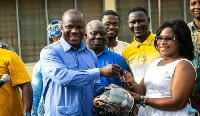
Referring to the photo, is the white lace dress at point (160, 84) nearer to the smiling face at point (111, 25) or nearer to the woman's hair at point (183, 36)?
the woman's hair at point (183, 36)

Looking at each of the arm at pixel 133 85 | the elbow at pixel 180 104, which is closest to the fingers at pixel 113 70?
the arm at pixel 133 85

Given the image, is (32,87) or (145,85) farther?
(32,87)

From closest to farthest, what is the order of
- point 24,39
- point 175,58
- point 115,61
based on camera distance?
point 175,58, point 115,61, point 24,39

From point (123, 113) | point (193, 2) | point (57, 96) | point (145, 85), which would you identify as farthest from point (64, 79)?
point (193, 2)

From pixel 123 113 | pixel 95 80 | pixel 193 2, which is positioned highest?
pixel 193 2

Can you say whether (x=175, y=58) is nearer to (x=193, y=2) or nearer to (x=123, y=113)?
(x=123, y=113)

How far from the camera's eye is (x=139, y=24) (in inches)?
244

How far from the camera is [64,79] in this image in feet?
15.0

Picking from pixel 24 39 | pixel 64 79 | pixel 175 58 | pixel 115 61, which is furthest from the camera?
pixel 24 39

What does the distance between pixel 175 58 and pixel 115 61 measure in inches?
41.5

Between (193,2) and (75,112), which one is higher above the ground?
(193,2)

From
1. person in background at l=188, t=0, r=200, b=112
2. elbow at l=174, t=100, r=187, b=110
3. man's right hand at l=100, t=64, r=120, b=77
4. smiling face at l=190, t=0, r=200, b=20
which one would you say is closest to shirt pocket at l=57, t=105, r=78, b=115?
man's right hand at l=100, t=64, r=120, b=77

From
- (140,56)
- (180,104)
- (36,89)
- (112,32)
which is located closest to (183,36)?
(180,104)

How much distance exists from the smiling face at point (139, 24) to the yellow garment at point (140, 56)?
0.09 meters
